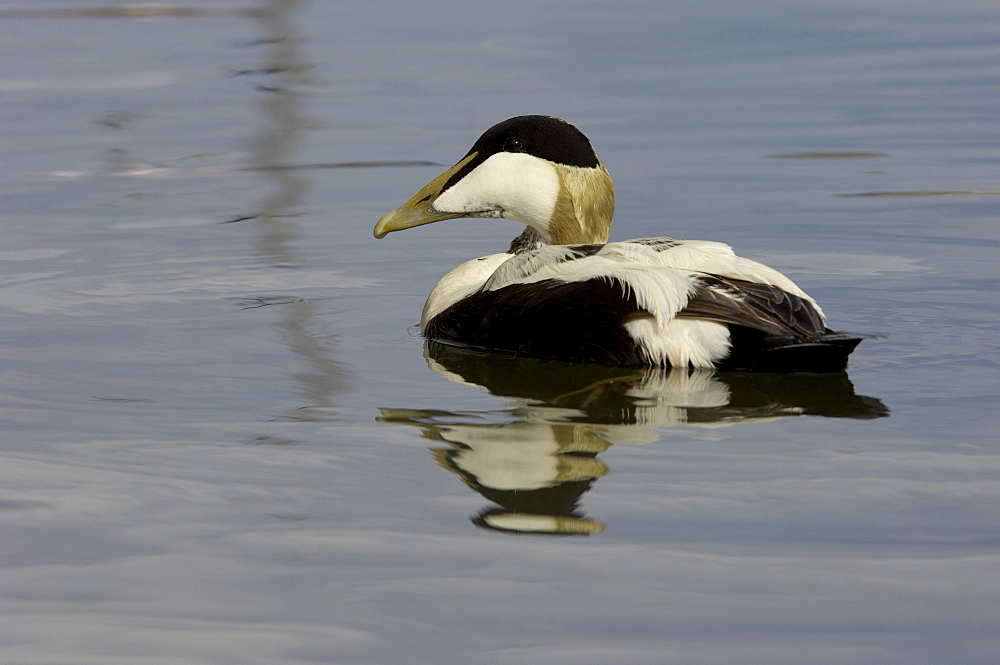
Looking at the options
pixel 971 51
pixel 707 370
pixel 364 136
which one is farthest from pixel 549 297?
pixel 971 51

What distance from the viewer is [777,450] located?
13.7 ft

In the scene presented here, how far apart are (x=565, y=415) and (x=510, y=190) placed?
1.42 metres

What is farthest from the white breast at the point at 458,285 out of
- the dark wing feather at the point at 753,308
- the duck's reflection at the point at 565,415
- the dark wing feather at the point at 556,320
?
the dark wing feather at the point at 753,308

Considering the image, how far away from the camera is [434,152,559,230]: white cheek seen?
18.8 ft

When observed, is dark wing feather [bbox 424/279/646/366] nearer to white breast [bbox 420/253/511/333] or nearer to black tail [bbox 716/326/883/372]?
white breast [bbox 420/253/511/333]

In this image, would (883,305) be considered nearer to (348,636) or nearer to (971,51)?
(348,636)

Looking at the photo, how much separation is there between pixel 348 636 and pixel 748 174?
624 centimetres

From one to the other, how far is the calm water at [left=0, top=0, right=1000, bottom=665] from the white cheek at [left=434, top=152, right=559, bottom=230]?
0.55 m

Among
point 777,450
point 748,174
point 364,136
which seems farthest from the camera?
point 364,136

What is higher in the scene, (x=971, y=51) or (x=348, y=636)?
(x=971, y=51)

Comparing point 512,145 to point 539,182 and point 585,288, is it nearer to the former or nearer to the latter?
point 539,182

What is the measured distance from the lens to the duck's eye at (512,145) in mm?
5758

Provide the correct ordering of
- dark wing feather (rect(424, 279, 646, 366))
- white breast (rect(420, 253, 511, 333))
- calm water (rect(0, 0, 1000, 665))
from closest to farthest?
calm water (rect(0, 0, 1000, 665)) → dark wing feather (rect(424, 279, 646, 366)) → white breast (rect(420, 253, 511, 333))

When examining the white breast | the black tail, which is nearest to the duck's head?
the white breast
